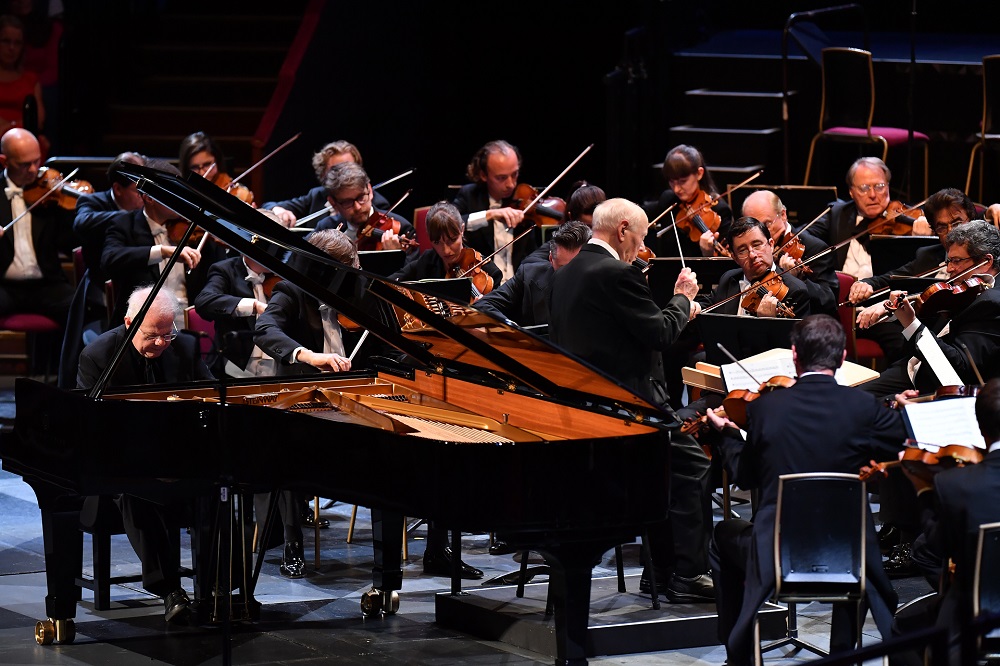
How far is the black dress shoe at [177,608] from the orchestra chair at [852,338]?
3.06 metres

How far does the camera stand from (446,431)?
491 centimetres

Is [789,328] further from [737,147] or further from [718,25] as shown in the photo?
[718,25]

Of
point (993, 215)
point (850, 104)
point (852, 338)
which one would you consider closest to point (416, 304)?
point (852, 338)

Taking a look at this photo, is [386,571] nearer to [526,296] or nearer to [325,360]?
[325,360]

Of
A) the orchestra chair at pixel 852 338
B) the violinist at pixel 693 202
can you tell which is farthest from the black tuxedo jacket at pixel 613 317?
the violinist at pixel 693 202

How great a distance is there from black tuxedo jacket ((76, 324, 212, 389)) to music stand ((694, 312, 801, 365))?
1957mm

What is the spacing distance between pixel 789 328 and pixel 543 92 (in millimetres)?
5944

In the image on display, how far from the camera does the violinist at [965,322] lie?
580 cm

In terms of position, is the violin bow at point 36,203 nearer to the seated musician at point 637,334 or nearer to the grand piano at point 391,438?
the grand piano at point 391,438

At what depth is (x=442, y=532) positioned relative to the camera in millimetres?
6098

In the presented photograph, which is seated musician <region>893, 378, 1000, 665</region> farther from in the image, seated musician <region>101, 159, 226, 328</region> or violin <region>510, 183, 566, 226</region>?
seated musician <region>101, 159, 226, 328</region>

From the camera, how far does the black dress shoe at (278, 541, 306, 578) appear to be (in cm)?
601

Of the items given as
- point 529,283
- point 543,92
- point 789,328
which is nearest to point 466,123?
point 543,92

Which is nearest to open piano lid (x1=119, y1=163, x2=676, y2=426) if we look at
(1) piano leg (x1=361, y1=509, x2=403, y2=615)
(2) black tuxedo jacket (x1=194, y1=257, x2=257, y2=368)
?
(1) piano leg (x1=361, y1=509, x2=403, y2=615)
